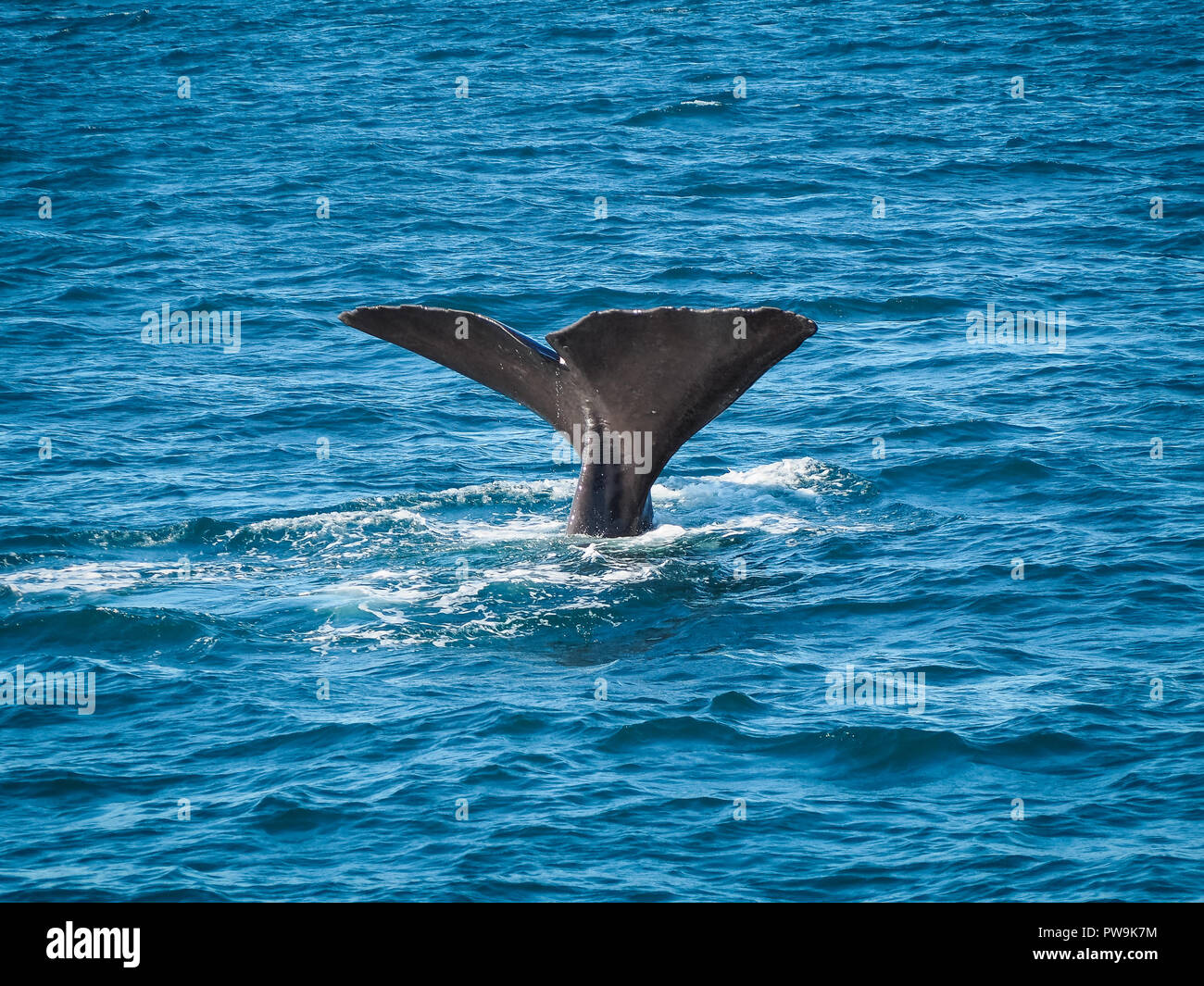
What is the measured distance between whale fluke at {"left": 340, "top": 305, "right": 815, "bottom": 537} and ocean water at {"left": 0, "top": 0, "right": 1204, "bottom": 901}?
1.21 m

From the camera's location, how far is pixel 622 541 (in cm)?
1349

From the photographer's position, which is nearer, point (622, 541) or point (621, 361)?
point (621, 361)

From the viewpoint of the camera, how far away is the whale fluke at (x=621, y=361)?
11398 mm

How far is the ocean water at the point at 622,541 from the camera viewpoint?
9.00 meters

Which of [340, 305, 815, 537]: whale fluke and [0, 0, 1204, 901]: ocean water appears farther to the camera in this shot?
[340, 305, 815, 537]: whale fluke

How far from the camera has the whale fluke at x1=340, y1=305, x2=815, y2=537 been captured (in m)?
11.4

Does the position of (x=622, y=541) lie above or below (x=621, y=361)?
below

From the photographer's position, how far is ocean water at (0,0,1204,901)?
900 cm

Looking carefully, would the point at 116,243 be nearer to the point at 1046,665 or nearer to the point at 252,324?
the point at 252,324

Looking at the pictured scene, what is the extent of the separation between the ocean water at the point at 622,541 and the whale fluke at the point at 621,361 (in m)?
1.21

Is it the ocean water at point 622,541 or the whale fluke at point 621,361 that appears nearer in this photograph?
the ocean water at point 622,541

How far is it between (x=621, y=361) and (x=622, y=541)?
2183 mm

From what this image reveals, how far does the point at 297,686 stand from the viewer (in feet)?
36.0
